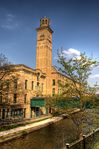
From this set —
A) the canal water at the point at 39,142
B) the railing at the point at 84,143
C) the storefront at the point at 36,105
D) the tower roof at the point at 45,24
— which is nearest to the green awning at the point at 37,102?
the storefront at the point at 36,105

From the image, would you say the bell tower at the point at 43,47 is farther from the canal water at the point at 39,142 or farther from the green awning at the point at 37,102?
the canal water at the point at 39,142

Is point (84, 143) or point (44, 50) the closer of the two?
point (84, 143)

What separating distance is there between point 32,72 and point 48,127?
22.9 meters

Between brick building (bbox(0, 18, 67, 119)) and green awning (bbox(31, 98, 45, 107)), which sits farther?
green awning (bbox(31, 98, 45, 107))

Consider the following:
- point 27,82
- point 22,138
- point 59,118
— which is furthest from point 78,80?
point 27,82

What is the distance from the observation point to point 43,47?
63.0 meters

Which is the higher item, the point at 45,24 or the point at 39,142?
the point at 45,24

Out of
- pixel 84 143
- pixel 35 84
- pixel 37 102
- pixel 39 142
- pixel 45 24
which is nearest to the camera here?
pixel 84 143

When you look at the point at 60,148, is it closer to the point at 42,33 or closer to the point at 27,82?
the point at 27,82

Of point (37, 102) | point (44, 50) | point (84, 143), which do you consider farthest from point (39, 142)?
point (44, 50)

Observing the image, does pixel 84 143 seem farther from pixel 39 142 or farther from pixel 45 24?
pixel 45 24

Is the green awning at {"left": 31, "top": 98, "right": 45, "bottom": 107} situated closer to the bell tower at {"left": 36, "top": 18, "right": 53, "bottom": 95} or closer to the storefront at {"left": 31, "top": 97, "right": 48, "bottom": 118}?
the storefront at {"left": 31, "top": 97, "right": 48, "bottom": 118}

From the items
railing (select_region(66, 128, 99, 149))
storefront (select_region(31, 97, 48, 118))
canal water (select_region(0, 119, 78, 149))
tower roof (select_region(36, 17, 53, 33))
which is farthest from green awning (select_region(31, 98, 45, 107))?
railing (select_region(66, 128, 99, 149))

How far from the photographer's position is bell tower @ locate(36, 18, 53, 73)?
2478 inches
